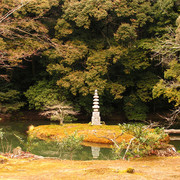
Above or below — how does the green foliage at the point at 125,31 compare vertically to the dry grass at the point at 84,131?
above

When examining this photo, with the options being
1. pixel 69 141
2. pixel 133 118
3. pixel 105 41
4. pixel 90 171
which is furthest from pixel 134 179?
pixel 105 41

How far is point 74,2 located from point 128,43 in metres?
3.90

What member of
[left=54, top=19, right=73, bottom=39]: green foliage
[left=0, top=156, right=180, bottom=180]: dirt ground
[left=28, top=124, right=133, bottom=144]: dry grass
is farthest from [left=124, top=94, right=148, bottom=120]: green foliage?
[left=0, top=156, right=180, bottom=180]: dirt ground

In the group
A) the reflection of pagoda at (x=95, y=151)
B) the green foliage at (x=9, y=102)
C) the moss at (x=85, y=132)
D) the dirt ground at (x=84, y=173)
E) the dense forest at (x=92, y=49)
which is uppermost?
the dense forest at (x=92, y=49)

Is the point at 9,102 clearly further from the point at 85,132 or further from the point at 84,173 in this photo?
the point at 84,173

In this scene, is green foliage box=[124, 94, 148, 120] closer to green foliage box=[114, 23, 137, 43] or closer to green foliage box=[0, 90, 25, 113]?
green foliage box=[114, 23, 137, 43]

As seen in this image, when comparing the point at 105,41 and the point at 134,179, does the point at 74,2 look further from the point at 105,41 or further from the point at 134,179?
the point at 134,179

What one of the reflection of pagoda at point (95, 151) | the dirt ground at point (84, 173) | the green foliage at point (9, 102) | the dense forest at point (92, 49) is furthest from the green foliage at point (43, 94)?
the dirt ground at point (84, 173)

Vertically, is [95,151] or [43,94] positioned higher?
[43,94]

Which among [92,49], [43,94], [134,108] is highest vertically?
[92,49]

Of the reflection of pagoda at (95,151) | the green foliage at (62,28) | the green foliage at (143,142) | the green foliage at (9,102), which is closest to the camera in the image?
the green foliage at (143,142)

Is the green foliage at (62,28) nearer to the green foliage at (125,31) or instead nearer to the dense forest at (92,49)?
the dense forest at (92,49)

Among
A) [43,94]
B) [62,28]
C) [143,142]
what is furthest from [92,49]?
[143,142]

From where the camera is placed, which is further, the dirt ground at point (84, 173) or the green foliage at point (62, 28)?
the green foliage at point (62, 28)
